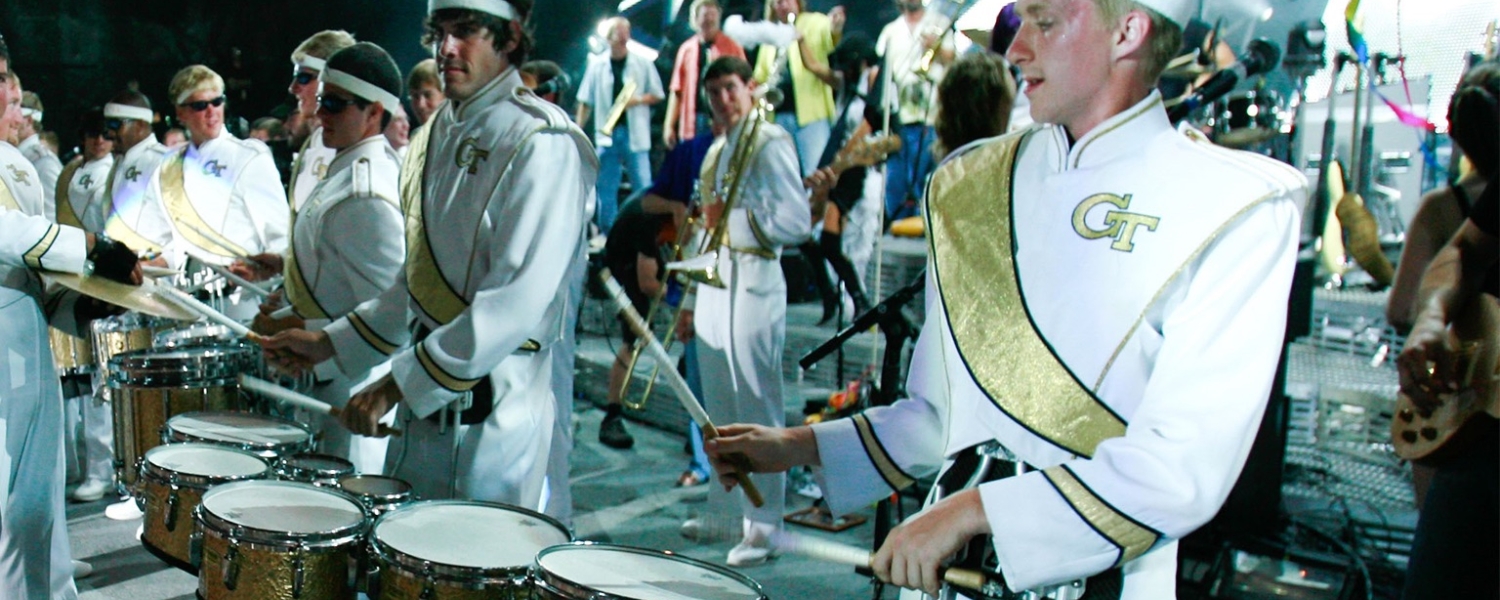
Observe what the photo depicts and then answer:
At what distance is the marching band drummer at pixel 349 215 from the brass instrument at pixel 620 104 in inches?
133

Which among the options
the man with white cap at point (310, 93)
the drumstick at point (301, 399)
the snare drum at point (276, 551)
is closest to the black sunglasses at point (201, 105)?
the man with white cap at point (310, 93)

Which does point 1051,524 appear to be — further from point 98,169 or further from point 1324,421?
point 98,169

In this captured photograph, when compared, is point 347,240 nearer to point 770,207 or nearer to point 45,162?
point 770,207

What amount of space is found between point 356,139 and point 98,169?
2958 mm

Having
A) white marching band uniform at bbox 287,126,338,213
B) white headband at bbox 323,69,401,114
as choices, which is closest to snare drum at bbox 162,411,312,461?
white headband at bbox 323,69,401,114

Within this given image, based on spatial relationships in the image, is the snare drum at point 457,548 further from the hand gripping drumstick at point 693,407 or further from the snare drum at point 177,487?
the snare drum at point 177,487

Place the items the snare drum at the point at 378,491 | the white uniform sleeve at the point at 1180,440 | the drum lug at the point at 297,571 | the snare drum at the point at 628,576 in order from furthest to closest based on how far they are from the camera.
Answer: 1. the snare drum at the point at 378,491
2. the drum lug at the point at 297,571
3. the snare drum at the point at 628,576
4. the white uniform sleeve at the point at 1180,440

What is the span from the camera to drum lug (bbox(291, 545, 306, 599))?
204 centimetres

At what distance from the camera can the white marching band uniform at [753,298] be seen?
460 cm

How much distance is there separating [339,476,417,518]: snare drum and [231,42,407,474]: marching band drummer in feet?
2.35

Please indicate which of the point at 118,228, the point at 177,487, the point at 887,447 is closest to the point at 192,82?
the point at 118,228

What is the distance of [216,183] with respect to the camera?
16.3ft

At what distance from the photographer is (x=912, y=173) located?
6633mm

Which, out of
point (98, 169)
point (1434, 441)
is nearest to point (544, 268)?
point (1434, 441)
